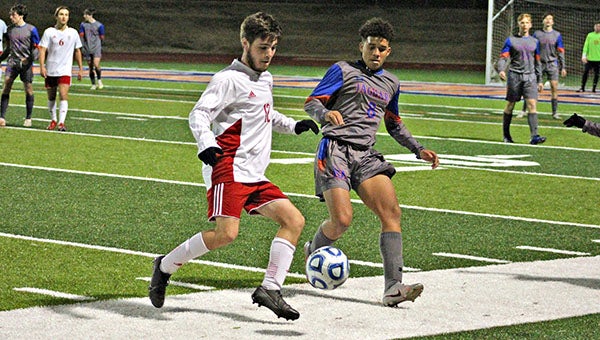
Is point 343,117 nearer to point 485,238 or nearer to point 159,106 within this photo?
point 485,238

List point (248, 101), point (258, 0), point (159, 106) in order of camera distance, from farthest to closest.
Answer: point (258, 0), point (159, 106), point (248, 101)

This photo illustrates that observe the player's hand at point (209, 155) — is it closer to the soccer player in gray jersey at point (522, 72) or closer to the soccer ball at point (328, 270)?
the soccer ball at point (328, 270)

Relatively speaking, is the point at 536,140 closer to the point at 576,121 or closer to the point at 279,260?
the point at 576,121

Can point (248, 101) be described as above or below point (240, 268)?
above

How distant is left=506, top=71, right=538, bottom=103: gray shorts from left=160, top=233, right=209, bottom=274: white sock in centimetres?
1260

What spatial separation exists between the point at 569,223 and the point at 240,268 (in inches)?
149

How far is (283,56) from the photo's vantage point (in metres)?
53.0

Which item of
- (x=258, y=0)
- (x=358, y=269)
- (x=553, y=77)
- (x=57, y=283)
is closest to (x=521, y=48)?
(x=553, y=77)

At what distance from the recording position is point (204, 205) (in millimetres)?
12453

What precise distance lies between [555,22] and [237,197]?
38882mm

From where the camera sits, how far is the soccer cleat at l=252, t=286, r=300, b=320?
23.5ft

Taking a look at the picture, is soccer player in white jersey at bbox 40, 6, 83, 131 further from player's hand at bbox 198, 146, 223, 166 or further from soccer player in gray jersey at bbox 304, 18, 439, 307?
→ player's hand at bbox 198, 146, 223, 166

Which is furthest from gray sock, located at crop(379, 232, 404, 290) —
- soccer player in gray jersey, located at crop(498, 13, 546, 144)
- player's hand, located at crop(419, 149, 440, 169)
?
soccer player in gray jersey, located at crop(498, 13, 546, 144)

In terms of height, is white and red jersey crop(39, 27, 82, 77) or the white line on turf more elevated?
white and red jersey crop(39, 27, 82, 77)
